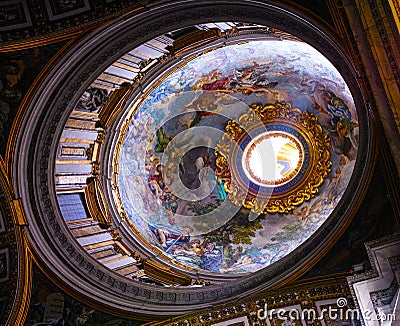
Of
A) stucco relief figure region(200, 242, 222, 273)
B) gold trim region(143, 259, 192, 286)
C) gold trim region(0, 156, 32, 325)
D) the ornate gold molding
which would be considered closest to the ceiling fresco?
stucco relief figure region(200, 242, 222, 273)

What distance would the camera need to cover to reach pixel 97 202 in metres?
15.3

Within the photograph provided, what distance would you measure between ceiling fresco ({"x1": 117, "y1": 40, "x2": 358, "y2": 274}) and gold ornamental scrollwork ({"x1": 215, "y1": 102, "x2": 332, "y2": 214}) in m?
0.11

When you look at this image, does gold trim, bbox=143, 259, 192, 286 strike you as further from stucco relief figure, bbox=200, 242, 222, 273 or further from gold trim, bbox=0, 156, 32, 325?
gold trim, bbox=0, 156, 32, 325

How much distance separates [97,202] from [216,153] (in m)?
4.91

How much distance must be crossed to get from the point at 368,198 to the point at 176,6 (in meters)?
5.11

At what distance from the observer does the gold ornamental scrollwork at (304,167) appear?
17766mm

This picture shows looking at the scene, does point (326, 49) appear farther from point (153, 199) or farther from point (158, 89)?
point (153, 199)

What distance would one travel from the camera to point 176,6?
12.4m

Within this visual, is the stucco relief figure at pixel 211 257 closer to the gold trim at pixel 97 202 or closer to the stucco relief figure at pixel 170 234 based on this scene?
the stucco relief figure at pixel 170 234

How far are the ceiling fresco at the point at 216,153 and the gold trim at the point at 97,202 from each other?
3.14 feet

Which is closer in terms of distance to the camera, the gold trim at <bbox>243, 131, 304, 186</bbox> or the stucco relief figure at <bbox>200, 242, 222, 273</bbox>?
the stucco relief figure at <bbox>200, 242, 222, 273</bbox>

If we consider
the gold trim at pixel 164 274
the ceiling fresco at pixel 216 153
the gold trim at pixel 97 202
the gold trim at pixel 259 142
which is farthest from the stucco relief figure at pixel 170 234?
the gold trim at pixel 259 142

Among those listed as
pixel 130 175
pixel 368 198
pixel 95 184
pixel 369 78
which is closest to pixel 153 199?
pixel 130 175

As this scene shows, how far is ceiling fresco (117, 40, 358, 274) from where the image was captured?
16.2m
